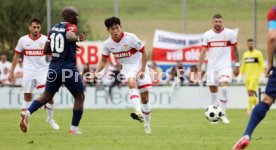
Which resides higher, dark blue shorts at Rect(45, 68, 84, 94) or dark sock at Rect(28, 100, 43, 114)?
dark blue shorts at Rect(45, 68, 84, 94)

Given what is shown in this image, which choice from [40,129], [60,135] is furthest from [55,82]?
[40,129]

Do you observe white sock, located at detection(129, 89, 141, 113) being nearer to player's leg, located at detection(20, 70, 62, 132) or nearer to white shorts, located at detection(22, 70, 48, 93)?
player's leg, located at detection(20, 70, 62, 132)

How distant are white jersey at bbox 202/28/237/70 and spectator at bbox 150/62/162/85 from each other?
11.6 meters

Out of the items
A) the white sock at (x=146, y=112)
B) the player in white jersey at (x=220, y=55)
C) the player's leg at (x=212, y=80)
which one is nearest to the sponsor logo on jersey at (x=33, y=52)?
the white sock at (x=146, y=112)

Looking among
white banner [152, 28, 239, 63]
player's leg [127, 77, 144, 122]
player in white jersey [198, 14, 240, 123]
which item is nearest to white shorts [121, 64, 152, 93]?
player's leg [127, 77, 144, 122]

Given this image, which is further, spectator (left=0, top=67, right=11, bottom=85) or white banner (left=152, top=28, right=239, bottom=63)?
white banner (left=152, top=28, right=239, bottom=63)

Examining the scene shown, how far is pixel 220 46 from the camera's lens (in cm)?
2277

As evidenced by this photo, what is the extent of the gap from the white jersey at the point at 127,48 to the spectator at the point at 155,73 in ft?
53.7

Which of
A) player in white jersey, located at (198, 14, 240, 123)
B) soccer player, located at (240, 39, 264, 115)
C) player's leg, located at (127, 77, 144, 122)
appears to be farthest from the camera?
soccer player, located at (240, 39, 264, 115)

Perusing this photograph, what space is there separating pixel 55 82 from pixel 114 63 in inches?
723

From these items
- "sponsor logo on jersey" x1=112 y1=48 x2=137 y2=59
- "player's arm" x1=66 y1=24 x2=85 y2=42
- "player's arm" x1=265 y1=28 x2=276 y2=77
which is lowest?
"sponsor logo on jersey" x1=112 y1=48 x2=137 y2=59

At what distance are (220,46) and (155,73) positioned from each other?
1194 centimetres

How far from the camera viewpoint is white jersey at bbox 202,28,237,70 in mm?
22672

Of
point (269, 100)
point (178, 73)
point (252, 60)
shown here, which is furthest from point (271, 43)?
point (178, 73)
